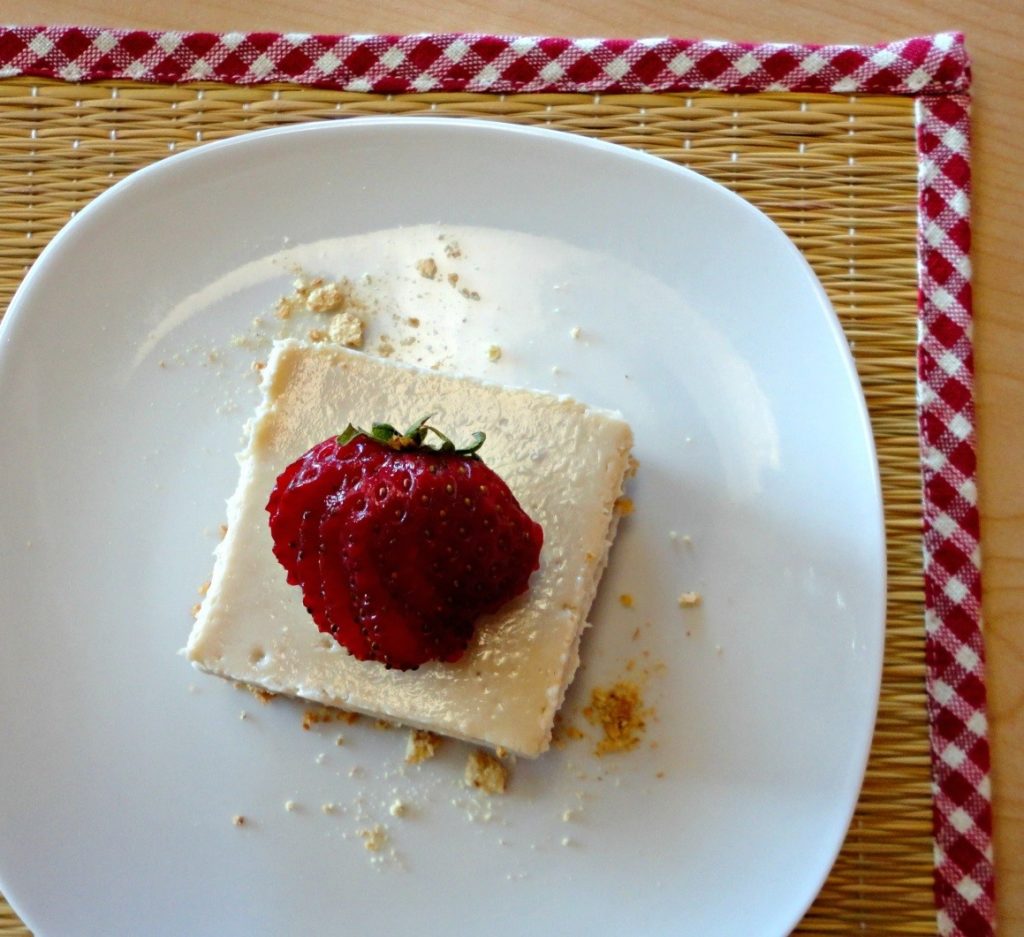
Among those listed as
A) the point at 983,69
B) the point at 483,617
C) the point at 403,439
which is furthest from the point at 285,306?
the point at 983,69

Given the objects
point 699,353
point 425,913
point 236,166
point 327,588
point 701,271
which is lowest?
point 425,913

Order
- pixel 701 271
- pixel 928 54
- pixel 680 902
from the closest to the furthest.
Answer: pixel 680 902, pixel 701 271, pixel 928 54

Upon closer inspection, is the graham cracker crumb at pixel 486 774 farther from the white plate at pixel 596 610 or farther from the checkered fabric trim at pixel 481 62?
the checkered fabric trim at pixel 481 62

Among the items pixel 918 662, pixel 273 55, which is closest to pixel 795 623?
pixel 918 662

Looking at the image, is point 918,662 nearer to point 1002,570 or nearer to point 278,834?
point 1002,570

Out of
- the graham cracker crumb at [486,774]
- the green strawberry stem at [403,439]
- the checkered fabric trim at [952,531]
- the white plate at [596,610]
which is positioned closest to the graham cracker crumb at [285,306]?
the white plate at [596,610]

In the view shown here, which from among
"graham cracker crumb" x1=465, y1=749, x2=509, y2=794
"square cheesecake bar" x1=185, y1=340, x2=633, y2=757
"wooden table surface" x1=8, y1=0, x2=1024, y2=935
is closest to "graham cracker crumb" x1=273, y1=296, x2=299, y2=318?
"square cheesecake bar" x1=185, y1=340, x2=633, y2=757

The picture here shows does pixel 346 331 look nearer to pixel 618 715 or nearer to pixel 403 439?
pixel 403 439

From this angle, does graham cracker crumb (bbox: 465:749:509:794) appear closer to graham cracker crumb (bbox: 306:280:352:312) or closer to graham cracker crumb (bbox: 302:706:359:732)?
graham cracker crumb (bbox: 302:706:359:732)
